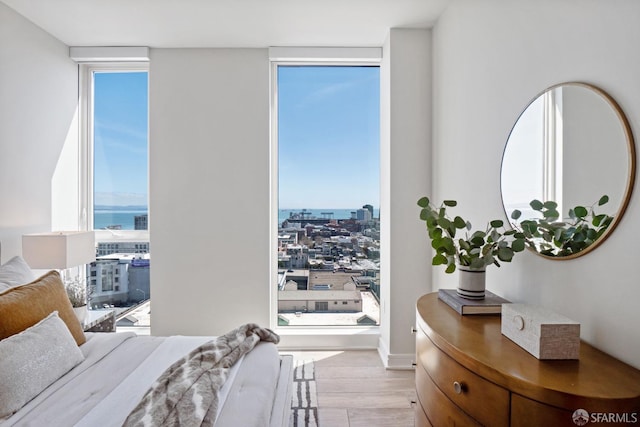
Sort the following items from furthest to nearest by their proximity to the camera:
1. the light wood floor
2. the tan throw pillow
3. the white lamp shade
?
the white lamp shade, the light wood floor, the tan throw pillow

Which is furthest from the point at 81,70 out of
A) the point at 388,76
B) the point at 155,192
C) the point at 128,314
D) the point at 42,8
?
the point at 388,76

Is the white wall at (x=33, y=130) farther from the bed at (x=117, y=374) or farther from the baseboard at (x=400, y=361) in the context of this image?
the baseboard at (x=400, y=361)

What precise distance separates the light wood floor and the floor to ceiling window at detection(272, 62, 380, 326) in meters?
0.38

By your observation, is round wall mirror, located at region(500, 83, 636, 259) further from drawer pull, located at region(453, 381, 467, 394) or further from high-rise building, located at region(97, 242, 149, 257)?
high-rise building, located at region(97, 242, 149, 257)

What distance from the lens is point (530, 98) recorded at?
1424 millimetres

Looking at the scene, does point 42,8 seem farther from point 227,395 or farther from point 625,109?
point 625,109

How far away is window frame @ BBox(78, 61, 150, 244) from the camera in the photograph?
298 cm

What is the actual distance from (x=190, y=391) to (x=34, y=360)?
71 centimetres

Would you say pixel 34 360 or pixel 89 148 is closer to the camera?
pixel 34 360

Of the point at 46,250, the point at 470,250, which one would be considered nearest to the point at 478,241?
the point at 470,250

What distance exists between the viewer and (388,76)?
2.62 metres

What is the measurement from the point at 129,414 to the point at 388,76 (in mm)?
2678

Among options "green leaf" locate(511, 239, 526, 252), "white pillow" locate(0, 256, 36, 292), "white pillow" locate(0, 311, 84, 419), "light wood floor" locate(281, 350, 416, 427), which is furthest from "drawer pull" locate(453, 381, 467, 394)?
"white pillow" locate(0, 256, 36, 292)

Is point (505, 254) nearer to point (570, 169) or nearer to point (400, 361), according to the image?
point (570, 169)
